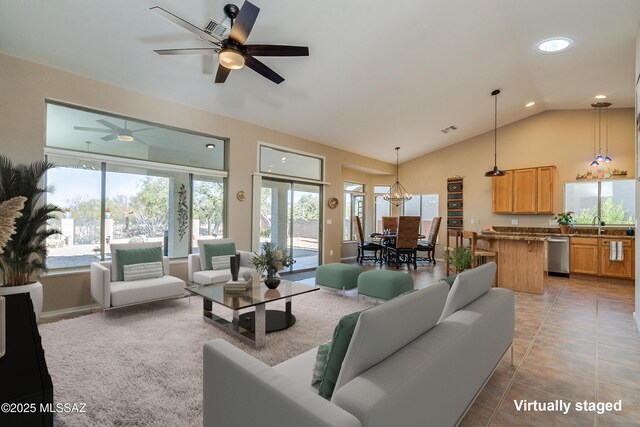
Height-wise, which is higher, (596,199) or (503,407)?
(596,199)

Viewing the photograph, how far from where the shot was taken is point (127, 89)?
4.27m

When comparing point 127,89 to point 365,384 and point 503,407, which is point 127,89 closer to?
point 365,384

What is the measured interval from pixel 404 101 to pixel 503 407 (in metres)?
4.95

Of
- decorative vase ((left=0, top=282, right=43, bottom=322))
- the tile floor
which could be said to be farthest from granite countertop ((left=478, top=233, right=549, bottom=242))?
decorative vase ((left=0, top=282, right=43, bottom=322))

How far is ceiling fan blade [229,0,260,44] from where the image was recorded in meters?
2.41

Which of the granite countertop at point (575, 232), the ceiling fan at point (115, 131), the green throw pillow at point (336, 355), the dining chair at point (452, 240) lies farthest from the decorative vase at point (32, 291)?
the granite countertop at point (575, 232)

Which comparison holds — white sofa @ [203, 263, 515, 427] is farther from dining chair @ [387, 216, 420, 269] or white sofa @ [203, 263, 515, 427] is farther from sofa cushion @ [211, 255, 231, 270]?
dining chair @ [387, 216, 420, 269]

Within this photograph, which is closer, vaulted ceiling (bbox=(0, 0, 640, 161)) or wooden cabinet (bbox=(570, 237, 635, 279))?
vaulted ceiling (bbox=(0, 0, 640, 161))

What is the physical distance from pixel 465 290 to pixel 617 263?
20.4 feet

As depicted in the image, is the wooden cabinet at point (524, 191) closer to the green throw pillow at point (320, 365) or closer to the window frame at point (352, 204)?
the window frame at point (352, 204)

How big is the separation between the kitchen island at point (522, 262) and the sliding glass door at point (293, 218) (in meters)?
3.70

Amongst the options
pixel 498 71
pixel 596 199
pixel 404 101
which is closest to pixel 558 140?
pixel 596 199

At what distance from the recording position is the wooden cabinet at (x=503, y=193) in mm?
7293

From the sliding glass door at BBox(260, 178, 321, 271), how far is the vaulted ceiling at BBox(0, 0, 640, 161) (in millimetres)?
1305
